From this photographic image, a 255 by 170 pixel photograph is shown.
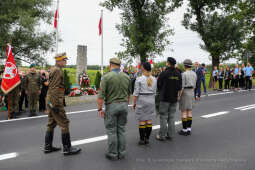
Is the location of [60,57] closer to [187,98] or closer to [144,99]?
[144,99]

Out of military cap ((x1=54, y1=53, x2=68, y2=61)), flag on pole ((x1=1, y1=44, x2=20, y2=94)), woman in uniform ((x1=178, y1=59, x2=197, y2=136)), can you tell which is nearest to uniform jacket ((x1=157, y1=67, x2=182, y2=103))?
woman in uniform ((x1=178, y1=59, x2=197, y2=136))

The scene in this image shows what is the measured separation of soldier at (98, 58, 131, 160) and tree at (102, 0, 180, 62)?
15247mm

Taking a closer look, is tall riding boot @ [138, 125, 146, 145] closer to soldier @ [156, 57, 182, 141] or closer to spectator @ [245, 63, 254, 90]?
soldier @ [156, 57, 182, 141]

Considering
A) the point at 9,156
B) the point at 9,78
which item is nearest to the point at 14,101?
the point at 9,78

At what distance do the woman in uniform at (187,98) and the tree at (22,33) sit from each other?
12.1 metres

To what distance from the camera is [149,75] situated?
513 cm

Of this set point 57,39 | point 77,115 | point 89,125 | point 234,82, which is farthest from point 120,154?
point 234,82

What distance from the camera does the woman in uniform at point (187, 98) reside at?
19.3 ft

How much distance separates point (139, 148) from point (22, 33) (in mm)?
13213

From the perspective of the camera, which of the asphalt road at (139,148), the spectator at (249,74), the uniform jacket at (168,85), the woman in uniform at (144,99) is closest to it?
the asphalt road at (139,148)

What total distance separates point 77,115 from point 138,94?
14.1ft

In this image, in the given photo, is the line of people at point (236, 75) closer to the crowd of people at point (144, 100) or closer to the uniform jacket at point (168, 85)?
the crowd of people at point (144, 100)

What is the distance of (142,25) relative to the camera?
20172mm

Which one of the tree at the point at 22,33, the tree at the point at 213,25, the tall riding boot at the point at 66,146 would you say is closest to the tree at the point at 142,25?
the tree at the point at 213,25
